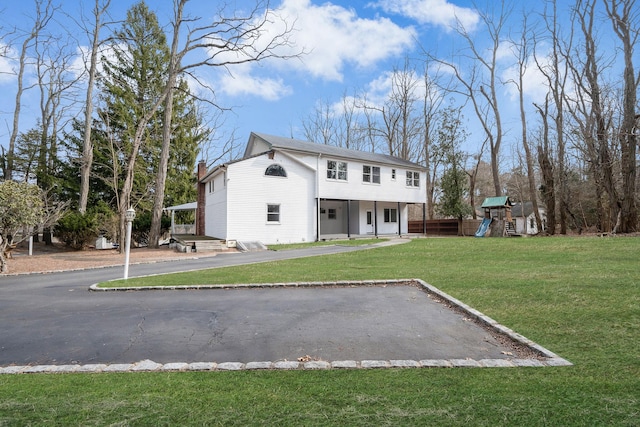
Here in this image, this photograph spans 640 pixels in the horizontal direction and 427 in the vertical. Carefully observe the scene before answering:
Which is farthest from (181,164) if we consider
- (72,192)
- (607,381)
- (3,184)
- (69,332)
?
(607,381)

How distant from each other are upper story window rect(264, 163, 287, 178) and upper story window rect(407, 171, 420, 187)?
11001 mm

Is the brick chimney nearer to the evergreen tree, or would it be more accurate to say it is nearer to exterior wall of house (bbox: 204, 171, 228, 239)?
exterior wall of house (bbox: 204, 171, 228, 239)

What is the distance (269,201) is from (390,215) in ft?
36.6

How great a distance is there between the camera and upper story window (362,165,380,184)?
82.1 ft

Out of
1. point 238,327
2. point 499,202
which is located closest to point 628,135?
point 499,202

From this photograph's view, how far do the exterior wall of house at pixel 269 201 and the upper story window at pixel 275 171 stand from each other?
6.7 inches

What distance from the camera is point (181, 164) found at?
30625 millimetres

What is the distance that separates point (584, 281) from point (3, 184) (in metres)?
15.4

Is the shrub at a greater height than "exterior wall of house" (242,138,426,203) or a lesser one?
lesser

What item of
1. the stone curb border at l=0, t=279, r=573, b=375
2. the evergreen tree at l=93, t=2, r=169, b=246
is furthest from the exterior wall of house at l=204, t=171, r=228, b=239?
the stone curb border at l=0, t=279, r=573, b=375

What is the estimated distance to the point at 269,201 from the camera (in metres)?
20.4

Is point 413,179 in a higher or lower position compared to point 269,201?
higher

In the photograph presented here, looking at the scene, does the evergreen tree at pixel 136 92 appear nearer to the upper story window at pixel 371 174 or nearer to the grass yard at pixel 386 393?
the upper story window at pixel 371 174

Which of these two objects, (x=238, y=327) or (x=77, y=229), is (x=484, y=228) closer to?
(x=238, y=327)
